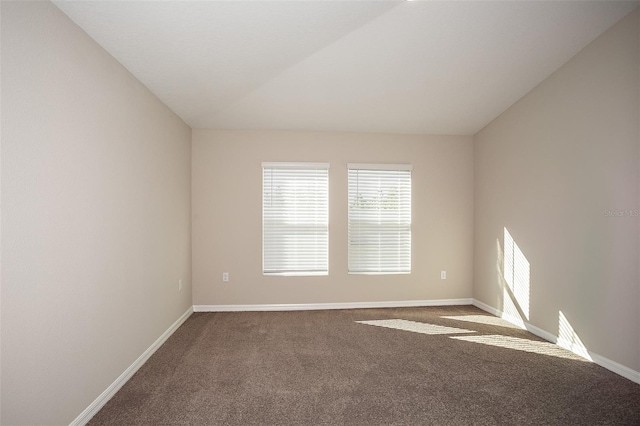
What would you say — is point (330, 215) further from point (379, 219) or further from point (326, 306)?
point (326, 306)

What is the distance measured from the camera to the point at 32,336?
5.59 ft

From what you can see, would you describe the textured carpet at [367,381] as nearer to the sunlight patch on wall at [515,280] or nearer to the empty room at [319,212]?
the empty room at [319,212]

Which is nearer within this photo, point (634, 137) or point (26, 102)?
point (26, 102)

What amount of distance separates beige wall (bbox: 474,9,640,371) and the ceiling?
0.30 meters

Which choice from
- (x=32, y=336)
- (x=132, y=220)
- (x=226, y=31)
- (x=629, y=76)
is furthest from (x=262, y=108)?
(x=629, y=76)

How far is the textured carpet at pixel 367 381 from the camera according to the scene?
2.17 metres

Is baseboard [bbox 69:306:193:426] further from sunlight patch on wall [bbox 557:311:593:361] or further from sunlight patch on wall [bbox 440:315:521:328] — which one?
sunlight patch on wall [bbox 557:311:593:361]

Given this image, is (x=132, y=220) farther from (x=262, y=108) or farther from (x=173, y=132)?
(x=262, y=108)

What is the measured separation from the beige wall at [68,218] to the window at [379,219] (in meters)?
2.68

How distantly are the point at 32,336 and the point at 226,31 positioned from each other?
7.63 ft

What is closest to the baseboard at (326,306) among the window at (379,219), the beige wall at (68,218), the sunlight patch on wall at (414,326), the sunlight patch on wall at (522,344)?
the window at (379,219)

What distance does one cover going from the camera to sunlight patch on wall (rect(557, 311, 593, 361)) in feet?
10.2

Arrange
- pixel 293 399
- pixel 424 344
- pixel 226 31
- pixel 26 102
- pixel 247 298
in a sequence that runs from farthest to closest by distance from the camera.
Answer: pixel 247 298, pixel 424 344, pixel 226 31, pixel 293 399, pixel 26 102

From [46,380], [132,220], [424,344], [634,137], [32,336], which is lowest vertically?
[424,344]
